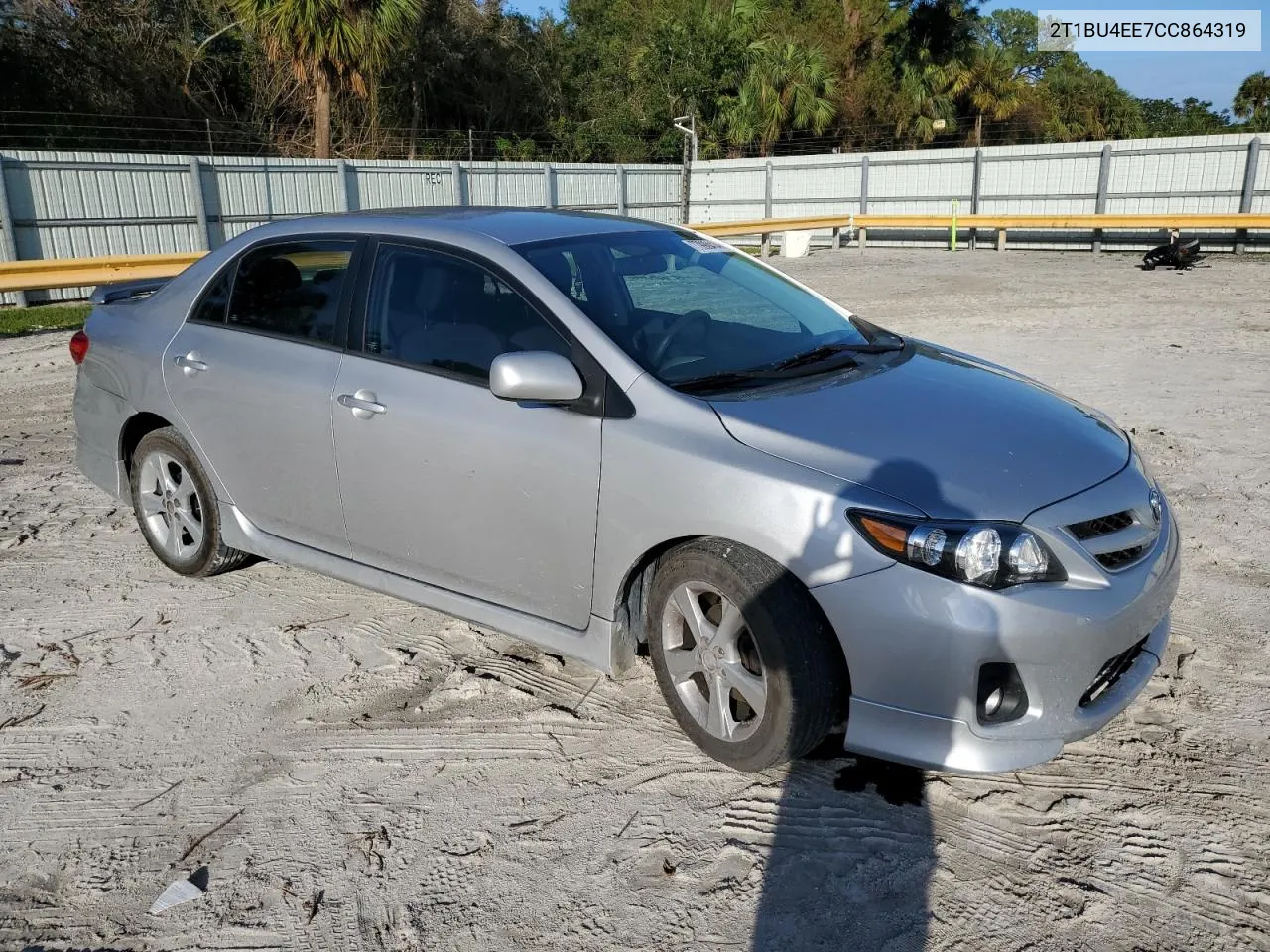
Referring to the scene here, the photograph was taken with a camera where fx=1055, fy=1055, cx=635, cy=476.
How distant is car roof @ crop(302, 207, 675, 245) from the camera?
12.9 ft

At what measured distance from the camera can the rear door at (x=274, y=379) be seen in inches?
160

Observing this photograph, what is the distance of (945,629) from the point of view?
2.73m

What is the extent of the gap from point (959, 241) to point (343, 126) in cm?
1650

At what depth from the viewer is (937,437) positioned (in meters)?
3.14

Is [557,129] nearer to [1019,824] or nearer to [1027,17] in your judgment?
[1019,824]

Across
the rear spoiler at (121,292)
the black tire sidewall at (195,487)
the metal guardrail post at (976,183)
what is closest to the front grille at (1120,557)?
the black tire sidewall at (195,487)

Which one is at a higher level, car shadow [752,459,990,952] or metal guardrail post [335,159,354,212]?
metal guardrail post [335,159,354,212]

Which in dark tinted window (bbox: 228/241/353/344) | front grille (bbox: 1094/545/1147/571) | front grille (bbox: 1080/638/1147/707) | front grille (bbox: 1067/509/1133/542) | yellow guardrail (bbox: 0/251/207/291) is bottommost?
front grille (bbox: 1080/638/1147/707)

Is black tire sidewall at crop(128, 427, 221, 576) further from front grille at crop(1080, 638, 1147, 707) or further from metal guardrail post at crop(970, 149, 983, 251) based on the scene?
metal guardrail post at crop(970, 149, 983, 251)

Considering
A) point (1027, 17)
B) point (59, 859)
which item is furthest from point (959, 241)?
point (1027, 17)

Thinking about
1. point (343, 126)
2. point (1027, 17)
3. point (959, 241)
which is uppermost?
point (1027, 17)

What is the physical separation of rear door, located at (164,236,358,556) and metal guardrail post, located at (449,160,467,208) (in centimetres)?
1874

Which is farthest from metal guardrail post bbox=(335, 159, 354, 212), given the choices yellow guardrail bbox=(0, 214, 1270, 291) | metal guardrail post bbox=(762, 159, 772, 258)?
metal guardrail post bbox=(762, 159, 772, 258)

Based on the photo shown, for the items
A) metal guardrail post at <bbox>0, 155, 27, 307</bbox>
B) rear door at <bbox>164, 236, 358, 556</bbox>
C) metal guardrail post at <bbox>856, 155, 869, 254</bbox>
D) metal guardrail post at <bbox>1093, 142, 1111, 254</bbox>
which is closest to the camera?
rear door at <bbox>164, 236, 358, 556</bbox>
